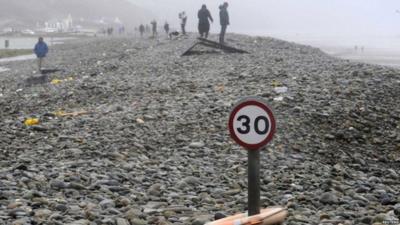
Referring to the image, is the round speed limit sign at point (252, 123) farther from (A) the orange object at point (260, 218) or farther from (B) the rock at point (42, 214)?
(B) the rock at point (42, 214)

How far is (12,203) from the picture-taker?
18.8ft

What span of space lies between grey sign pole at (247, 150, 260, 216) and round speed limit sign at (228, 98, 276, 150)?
146 millimetres

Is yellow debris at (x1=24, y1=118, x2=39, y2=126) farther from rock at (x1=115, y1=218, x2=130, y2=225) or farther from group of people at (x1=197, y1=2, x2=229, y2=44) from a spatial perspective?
group of people at (x1=197, y1=2, x2=229, y2=44)

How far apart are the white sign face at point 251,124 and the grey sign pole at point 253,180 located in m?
0.18

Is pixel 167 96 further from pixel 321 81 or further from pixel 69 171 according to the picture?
pixel 69 171

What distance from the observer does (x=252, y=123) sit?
4945 millimetres

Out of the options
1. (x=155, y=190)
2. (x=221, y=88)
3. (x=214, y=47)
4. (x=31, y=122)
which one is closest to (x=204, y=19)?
(x=214, y=47)

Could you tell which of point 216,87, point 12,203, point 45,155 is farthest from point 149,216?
point 216,87

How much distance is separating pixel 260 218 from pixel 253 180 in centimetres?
39

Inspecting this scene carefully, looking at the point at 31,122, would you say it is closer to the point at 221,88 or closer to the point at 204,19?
the point at 221,88

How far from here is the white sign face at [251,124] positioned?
4.92 metres

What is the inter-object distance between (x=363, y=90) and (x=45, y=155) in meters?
8.33

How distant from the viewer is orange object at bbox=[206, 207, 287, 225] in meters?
5.26

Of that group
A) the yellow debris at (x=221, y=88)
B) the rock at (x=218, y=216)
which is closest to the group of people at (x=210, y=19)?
the yellow debris at (x=221, y=88)
